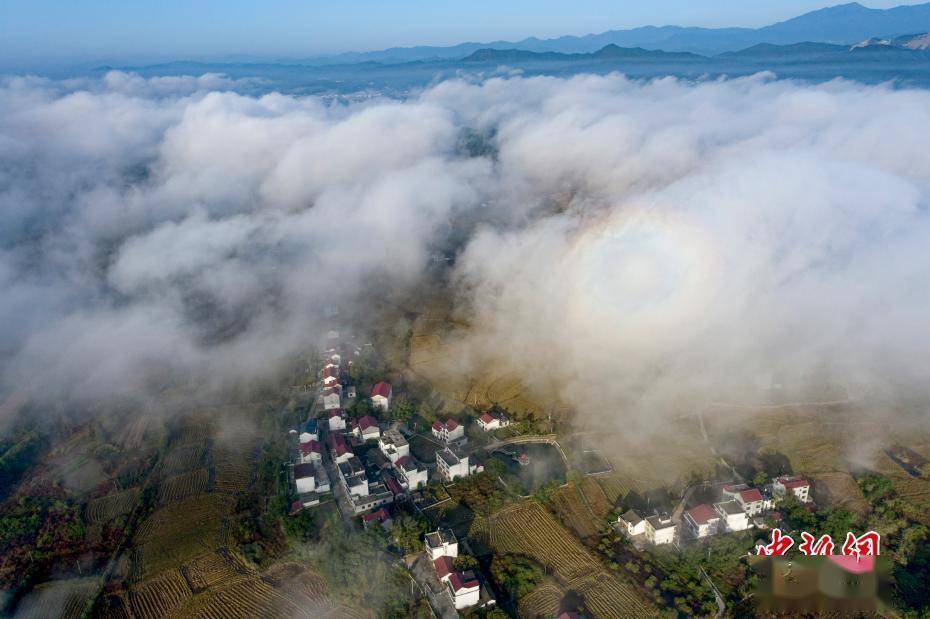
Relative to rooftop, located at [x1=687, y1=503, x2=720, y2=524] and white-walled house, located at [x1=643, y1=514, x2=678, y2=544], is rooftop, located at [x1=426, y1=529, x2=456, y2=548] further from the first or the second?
rooftop, located at [x1=687, y1=503, x2=720, y2=524]

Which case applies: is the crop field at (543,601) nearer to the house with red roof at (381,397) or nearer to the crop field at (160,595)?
the crop field at (160,595)

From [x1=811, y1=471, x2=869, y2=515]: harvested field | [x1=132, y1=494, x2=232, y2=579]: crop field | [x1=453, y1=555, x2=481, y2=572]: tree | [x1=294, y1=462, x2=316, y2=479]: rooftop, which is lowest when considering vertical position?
[x1=132, y1=494, x2=232, y2=579]: crop field

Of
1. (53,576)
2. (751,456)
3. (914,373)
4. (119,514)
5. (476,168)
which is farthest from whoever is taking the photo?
(476,168)

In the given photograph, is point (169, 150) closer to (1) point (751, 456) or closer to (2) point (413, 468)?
(2) point (413, 468)

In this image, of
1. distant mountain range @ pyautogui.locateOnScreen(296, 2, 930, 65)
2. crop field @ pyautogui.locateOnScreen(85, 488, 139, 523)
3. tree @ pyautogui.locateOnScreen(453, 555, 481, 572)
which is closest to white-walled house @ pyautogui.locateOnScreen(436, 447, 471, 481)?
tree @ pyautogui.locateOnScreen(453, 555, 481, 572)

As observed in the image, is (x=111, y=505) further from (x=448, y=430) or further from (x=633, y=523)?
(x=633, y=523)

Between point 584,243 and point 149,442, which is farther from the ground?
point 584,243

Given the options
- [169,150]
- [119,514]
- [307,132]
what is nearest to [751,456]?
[119,514]

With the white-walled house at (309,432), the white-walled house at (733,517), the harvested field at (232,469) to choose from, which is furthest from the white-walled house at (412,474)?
the white-walled house at (733,517)
